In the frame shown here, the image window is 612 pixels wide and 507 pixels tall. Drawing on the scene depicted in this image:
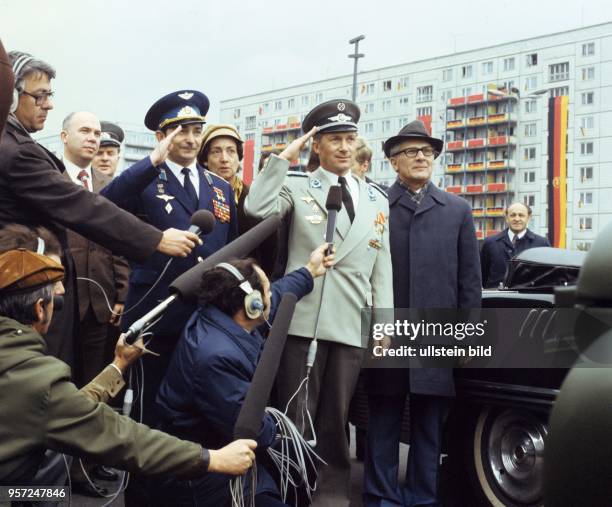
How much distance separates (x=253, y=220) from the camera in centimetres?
540

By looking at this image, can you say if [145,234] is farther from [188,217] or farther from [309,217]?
[309,217]

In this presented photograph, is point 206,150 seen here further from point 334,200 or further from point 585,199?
point 585,199

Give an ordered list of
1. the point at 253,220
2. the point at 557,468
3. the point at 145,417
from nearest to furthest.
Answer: the point at 557,468 < the point at 145,417 < the point at 253,220

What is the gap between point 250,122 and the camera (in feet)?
350

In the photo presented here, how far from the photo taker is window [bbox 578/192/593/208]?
78062 mm

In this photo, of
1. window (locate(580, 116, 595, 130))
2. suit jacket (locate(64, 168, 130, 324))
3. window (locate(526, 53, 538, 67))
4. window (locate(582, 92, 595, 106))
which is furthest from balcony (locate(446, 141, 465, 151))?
suit jacket (locate(64, 168, 130, 324))

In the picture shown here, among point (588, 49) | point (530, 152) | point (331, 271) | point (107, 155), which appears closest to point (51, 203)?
point (331, 271)

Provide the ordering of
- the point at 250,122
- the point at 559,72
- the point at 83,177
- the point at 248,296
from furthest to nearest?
the point at 250,122, the point at 559,72, the point at 83,177, the point at 248,296

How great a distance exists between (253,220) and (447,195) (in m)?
1.19

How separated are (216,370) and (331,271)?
1731 mm

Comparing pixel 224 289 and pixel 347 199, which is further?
pixel 347 199

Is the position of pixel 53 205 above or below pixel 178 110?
below

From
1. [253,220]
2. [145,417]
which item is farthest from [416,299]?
[145,417]

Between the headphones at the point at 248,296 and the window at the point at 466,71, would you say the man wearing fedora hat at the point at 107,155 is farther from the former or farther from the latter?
the window at the point at 466,71
